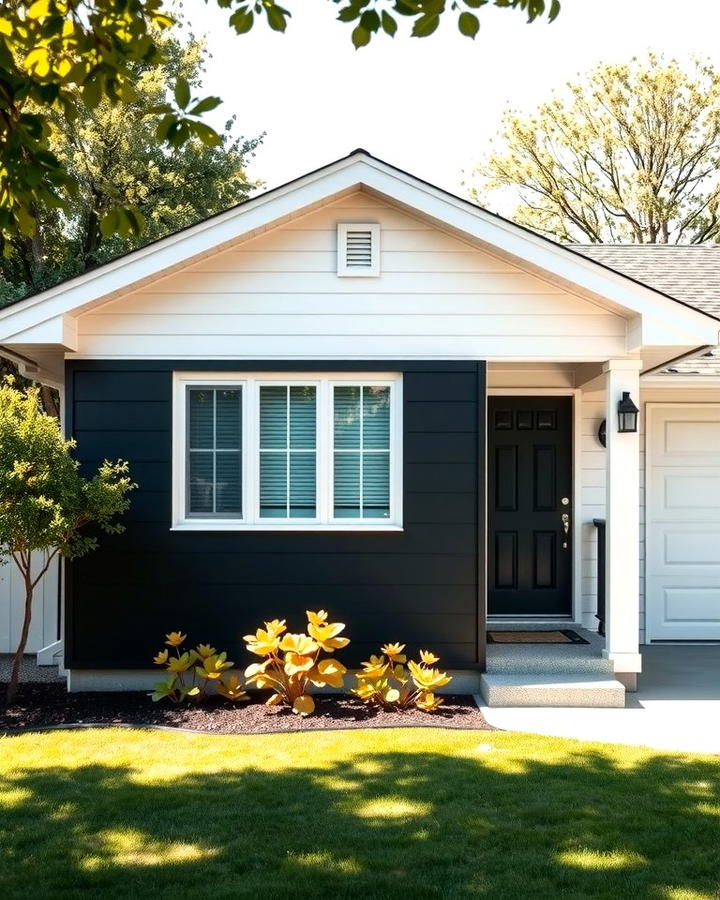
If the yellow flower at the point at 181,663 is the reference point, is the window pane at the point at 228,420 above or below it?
above

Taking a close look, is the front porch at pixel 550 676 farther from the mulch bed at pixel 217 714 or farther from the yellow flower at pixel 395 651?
the yellow flower at pixel 395 651

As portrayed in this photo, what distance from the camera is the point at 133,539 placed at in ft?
25.2

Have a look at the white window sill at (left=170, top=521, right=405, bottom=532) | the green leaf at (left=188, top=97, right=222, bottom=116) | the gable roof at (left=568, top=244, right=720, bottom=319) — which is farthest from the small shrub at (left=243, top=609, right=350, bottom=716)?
the gable roof at (left=568, top=244, right=720, bottom=319)

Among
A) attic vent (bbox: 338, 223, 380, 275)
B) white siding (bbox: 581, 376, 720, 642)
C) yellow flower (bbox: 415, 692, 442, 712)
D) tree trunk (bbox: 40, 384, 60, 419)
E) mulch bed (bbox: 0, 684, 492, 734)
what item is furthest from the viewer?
tree trunk (bbox: 40, 384, 60, 419)

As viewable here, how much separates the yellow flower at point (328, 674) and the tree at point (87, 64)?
4.04 meters

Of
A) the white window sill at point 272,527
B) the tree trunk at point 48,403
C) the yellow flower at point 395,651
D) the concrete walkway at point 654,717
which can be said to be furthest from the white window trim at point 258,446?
the tree trunk at point 48,403

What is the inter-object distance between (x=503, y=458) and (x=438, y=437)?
1.72 metres

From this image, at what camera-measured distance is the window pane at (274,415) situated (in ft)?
25.6

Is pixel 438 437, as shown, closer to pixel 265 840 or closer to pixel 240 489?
pixel 240 489

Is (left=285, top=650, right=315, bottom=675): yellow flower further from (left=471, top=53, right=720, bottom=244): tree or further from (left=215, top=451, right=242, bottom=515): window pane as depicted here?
(left=471, top=53, right=720, bottom=244): tree

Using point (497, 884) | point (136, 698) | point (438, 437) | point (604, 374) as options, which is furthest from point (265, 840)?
point (604, 374)

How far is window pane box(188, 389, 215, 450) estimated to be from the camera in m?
7.82

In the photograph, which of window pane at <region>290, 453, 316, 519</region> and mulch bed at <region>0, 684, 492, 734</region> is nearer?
mulch bed at <region>0, 684, 492, 734</region>

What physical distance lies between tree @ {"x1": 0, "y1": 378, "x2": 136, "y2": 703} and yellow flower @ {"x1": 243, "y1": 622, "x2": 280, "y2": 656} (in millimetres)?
1443
